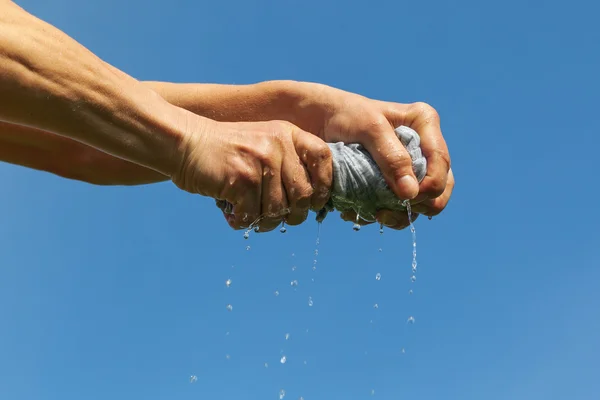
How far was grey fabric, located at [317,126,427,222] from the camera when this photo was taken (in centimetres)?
410

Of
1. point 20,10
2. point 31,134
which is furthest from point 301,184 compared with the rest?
point 31,134

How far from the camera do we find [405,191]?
411 centimetres

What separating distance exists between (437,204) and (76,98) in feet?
7.46

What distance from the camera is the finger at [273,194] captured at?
12.6 feet

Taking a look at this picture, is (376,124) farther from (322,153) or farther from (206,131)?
(206,131)

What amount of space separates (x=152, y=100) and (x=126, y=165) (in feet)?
4.30

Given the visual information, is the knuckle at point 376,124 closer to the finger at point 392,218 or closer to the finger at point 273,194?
the finger at point 392,218

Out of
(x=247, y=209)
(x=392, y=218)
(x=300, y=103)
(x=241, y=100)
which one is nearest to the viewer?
(x=247, y=209)

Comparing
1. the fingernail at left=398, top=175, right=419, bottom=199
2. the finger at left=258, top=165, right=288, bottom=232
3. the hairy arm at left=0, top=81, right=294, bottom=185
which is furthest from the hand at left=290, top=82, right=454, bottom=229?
the finger at left=258, top=165, right=288, bottom=232

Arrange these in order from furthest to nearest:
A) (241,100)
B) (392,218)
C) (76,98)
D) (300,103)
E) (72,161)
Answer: (72,161) < (241,100) < (300,103) < (392,218) < (76,98)

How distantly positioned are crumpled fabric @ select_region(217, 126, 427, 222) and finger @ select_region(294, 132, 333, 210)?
0.27ft

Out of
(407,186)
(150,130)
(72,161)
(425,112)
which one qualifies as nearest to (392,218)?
(407,186)

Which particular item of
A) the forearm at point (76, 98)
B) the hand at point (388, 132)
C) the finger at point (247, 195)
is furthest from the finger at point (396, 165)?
the forearm at point (76, 98)

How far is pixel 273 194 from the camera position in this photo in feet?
12.7
